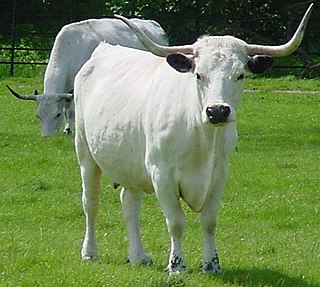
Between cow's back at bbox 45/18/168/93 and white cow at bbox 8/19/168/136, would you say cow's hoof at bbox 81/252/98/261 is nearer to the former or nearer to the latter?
white cow at bbox 8/19/168/136

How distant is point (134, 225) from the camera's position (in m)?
8.24

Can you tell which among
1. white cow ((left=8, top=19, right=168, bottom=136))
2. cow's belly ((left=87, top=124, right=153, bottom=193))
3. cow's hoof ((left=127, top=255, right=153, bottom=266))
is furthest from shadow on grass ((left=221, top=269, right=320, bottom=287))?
white cow ((left=8, top=19, right=168, bottom=136))

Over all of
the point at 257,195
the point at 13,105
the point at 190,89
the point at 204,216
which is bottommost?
the point at 13,105

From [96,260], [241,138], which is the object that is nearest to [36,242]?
[96,260]

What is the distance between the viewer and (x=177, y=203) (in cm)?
738

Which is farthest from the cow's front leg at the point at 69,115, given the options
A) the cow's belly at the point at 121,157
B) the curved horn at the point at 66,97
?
the cow's belly at the point at 121,157

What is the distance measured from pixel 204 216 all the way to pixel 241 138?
908cm

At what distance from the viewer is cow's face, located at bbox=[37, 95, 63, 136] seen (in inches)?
669

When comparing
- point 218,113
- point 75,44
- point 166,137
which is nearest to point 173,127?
point 166,137

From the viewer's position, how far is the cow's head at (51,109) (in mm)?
17062

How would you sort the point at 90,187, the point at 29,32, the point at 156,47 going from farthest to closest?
1. the point at 29,32
2. the point at 90,187
3. the point at 156,47

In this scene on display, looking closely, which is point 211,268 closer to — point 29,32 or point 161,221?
point 161,221

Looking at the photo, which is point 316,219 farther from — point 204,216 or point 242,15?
point 242,15

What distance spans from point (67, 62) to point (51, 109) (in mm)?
1348
